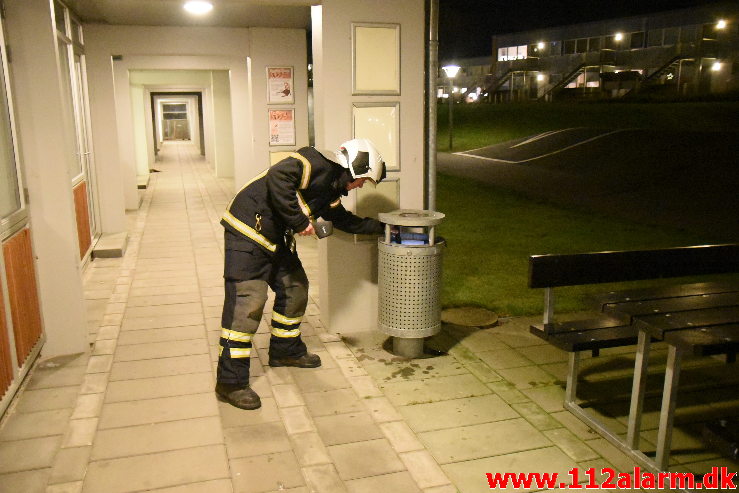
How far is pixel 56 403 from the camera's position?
13.0ft

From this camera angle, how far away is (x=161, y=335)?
5.20 metres

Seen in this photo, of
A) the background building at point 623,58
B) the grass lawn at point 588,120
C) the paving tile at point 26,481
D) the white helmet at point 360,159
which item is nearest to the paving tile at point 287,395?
the paving tile at point 26,481

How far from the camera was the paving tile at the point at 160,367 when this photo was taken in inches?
174

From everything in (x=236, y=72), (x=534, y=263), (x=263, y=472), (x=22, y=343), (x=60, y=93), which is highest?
(x=236, y=72)

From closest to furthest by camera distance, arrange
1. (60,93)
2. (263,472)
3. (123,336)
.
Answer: (263,472) → (60,93) → (123,336)

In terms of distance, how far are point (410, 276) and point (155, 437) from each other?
200 centimetres

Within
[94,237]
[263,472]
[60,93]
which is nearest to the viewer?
[263,472]

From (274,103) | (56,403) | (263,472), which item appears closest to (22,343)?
(56,403)

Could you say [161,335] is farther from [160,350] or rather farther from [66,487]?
[66,487]

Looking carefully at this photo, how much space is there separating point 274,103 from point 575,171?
11131mm

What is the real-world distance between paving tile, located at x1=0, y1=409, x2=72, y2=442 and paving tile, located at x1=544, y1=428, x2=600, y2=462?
2.86 m

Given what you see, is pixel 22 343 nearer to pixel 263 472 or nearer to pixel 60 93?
pixel 60 93

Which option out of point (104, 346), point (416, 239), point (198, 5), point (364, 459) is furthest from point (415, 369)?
point (198, 5)

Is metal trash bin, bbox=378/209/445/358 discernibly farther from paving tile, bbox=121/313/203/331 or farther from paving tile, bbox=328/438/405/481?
paving tile, bbox=121/313/203/331
